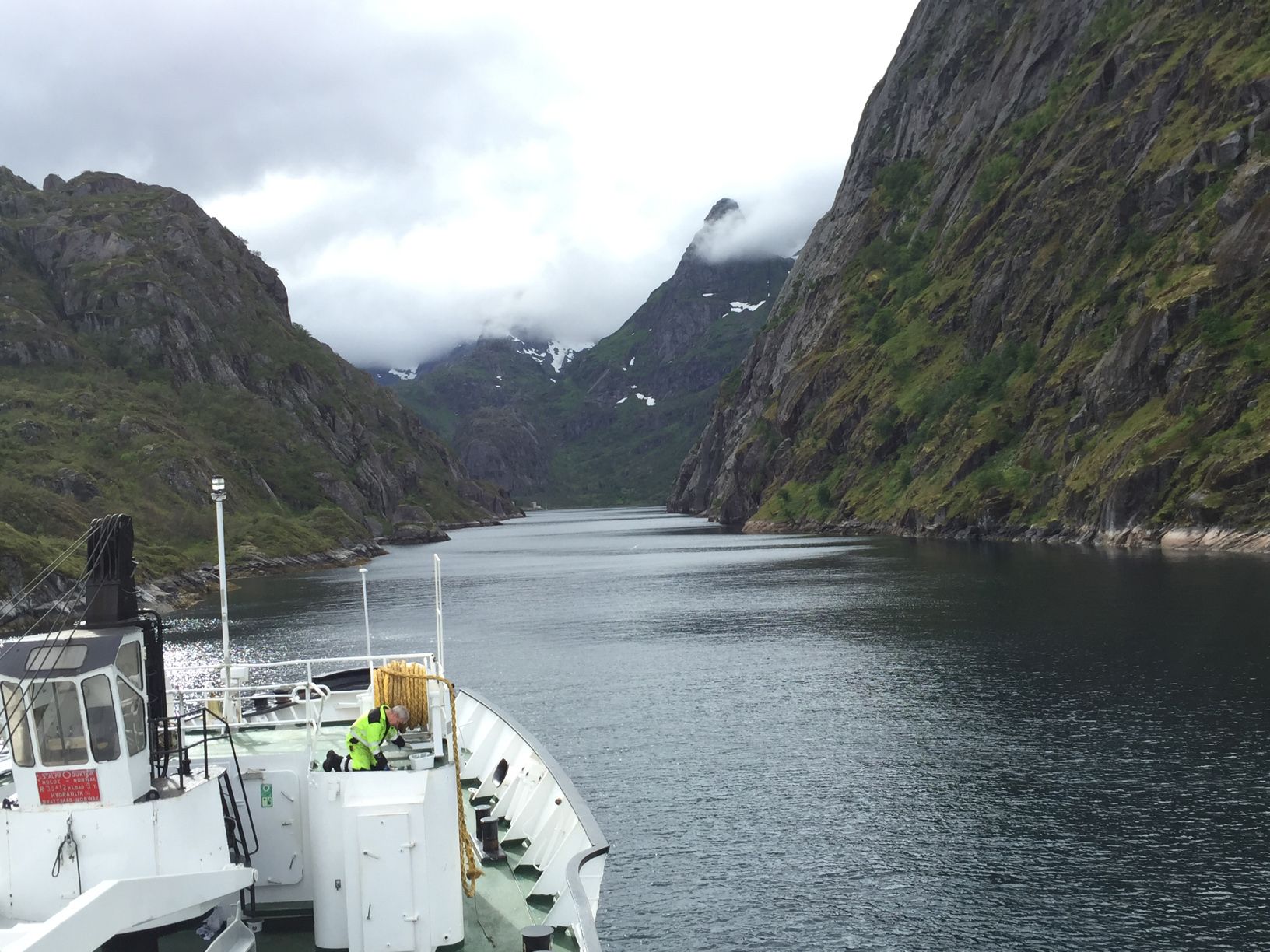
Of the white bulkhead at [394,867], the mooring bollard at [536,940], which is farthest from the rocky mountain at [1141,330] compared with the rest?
the white bulkhead at [394,867]

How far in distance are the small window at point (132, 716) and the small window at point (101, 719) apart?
0.19 m

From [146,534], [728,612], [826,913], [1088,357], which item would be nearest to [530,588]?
[728,612]

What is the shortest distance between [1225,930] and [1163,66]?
186558 mm

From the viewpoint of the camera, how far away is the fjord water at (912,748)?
3161 centimetres

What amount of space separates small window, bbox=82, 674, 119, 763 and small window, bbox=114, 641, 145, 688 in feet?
1.96

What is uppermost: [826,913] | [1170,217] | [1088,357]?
[1170,217]

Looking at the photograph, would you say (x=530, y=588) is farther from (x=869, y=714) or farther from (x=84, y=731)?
(x=84, y=731)

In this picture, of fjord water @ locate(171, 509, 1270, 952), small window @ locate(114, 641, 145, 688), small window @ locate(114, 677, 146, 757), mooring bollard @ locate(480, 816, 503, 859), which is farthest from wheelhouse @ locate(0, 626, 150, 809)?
fjord water @ locate(171, 509, 1270, 952)

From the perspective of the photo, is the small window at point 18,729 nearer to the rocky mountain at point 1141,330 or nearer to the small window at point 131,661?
the small window at point 131,661

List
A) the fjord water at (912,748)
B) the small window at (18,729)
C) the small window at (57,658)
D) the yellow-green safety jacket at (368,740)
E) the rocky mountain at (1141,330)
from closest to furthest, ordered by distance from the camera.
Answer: the small window at (57,658) → the small window at (18,729) → the yellow-green safety jacket at (368,740) → the fjord water at (912,748) → the rocky mountain at (1141,330)

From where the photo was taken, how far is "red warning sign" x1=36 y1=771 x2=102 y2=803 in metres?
18.5

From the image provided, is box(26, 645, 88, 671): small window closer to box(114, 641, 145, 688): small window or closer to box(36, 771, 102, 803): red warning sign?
box(114, 641, 145, 688): small window

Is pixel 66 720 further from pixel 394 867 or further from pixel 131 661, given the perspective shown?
pixel 394 867

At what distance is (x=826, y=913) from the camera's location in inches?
1262
